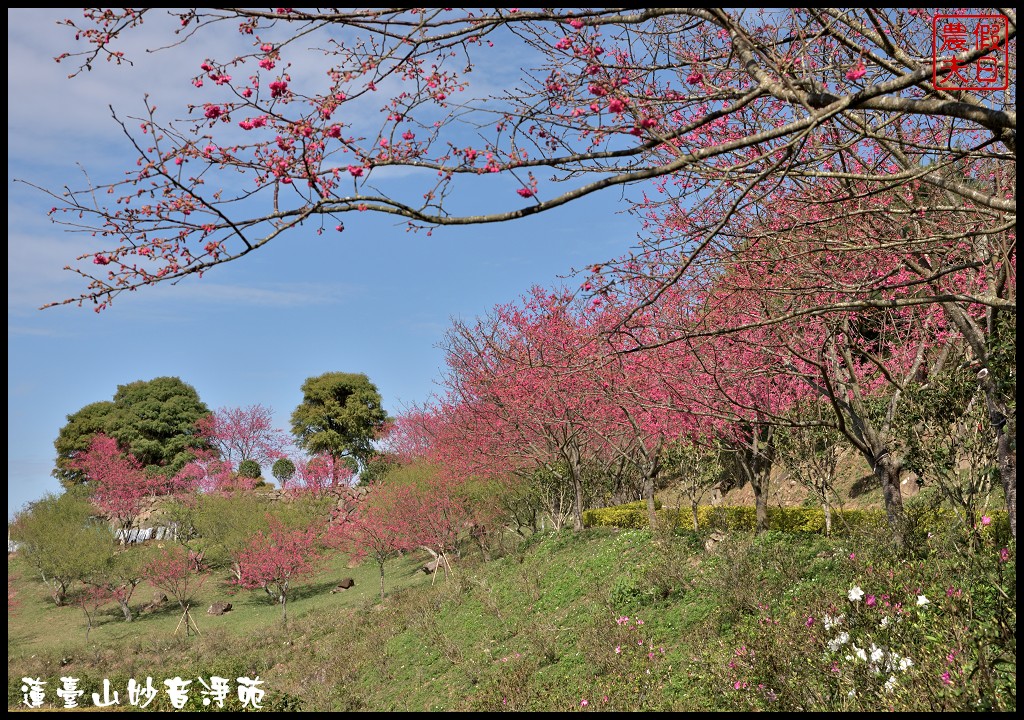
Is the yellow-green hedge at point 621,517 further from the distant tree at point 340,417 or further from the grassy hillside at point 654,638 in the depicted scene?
the distant tree at point 340,417

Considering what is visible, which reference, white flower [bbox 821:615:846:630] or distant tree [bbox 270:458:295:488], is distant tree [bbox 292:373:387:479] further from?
white flower [bbox 821:615:846:630]

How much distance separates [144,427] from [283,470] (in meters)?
8.33

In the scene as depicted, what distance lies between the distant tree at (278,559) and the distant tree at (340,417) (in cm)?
2120

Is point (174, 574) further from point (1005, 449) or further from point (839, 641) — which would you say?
point (1005, 449)

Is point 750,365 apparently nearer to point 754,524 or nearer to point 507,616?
point 754,524

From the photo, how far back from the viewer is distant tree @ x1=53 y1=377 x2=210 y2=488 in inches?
1740

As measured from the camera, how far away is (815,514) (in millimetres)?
13031

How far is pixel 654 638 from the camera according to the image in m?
9.18

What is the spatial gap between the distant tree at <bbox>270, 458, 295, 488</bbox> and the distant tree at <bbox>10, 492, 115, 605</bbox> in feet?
41.1

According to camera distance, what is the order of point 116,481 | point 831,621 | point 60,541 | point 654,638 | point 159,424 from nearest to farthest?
point 831,621, point 654,638, point 60,541, point 116,481, point 159,424

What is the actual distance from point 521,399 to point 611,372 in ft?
12.4

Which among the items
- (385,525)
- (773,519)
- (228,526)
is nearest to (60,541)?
(228,526)

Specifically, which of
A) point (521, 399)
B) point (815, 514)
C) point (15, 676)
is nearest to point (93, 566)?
point (15, 676)

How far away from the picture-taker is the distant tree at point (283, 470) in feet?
143
